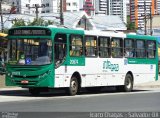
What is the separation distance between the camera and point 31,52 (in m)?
24.1

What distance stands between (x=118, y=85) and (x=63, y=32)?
19.7ft

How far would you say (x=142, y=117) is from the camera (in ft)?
49.3

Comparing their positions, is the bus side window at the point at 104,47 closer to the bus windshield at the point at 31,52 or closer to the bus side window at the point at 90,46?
the bus side window at the point at 90,46

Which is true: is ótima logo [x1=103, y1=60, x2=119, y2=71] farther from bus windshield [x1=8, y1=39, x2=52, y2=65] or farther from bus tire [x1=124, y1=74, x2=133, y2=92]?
bus windshield [x1=8, y1=39, x2=52, y2=65]

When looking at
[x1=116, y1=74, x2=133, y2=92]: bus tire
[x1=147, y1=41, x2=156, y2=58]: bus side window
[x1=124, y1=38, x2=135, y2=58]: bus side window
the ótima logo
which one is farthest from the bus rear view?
[x1=147, y1=41, x2=156, y2=58]: bus side window

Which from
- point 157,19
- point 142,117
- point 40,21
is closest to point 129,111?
point 142,117

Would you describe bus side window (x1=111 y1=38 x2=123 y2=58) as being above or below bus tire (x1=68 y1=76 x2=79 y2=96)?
above

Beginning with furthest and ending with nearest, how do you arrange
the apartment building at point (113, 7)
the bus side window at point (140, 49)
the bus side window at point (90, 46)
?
the apartment building at point (113, 7) < the bus side window at point (140, 49) < the bus side window at point (90, 46)

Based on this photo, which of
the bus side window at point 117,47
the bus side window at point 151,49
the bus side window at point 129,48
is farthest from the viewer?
the bus side window at point 151,49

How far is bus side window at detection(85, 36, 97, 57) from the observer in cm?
2649

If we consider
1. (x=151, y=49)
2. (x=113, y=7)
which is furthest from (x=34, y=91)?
(x=113, y=7)

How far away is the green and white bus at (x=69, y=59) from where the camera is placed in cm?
2403

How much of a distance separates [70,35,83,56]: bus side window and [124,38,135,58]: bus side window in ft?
14.1

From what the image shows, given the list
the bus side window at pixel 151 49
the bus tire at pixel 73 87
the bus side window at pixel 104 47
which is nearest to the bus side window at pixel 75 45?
the bus tire at pixel 73 87
